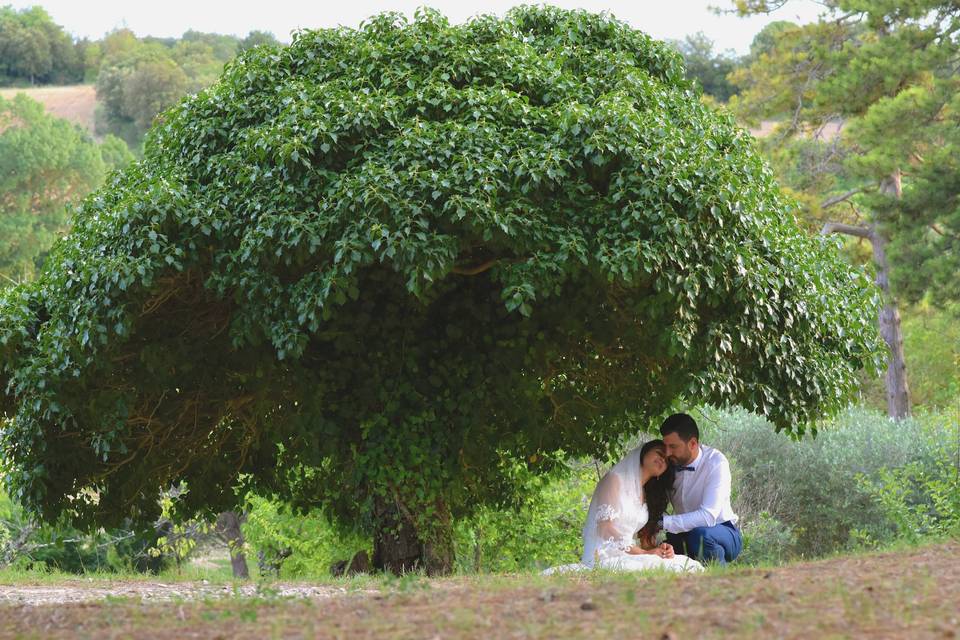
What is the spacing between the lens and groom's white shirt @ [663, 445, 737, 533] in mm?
8969

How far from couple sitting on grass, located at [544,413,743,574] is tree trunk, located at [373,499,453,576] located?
62.3 inches

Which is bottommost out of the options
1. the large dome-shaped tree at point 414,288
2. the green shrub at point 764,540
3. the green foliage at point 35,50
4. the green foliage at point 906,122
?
the green shrub at point 764,540

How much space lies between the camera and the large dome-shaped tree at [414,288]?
772cm

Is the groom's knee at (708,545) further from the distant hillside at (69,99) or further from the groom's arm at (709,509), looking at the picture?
the distant hillside at (69,99)

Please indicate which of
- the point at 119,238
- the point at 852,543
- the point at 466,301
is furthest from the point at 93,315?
the point at 852,543

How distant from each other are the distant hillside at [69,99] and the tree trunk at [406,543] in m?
68.2

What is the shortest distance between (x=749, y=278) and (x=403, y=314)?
9.72ft

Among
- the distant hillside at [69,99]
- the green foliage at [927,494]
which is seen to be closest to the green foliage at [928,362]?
the green foliage at [927,494]

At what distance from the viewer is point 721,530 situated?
8992 mm

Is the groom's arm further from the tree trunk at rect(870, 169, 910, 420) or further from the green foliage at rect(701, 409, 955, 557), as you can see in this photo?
the tree trunk at rect(870, 169, 910, 420)

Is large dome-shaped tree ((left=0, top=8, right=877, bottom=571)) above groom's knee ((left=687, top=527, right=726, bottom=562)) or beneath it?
above

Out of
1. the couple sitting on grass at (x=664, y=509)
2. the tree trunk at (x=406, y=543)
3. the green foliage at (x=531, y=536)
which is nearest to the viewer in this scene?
the couple sitting on grass at (x=664, y=509)

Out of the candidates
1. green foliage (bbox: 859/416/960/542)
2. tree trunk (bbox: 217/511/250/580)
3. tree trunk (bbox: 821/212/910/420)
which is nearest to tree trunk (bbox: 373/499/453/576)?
green foliage (bbox: 859/416/960/542)

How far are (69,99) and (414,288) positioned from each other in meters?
80.7
